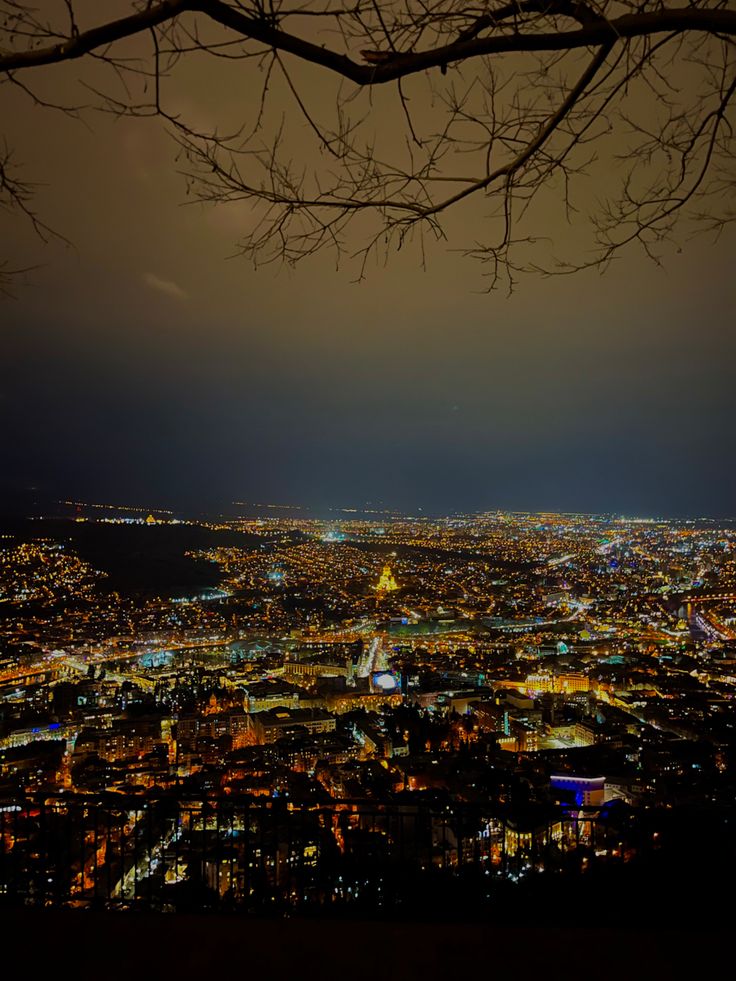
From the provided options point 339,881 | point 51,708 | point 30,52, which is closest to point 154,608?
point 51,708

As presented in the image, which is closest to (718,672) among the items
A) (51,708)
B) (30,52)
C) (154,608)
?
(51,708)

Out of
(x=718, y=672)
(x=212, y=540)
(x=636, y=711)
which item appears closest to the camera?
(x=636, y=711)

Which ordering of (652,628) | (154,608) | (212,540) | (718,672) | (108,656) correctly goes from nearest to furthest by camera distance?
(718,672), (108,656), (652,628), (154,608), (212,540)

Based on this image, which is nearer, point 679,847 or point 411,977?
point 411,977

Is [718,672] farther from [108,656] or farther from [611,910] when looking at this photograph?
[108,656]

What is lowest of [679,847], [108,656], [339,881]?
[108,656]

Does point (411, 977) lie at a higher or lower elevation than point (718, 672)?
higher

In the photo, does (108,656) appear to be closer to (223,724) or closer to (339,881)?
(223,724)
